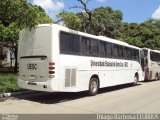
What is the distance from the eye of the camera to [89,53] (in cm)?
1450

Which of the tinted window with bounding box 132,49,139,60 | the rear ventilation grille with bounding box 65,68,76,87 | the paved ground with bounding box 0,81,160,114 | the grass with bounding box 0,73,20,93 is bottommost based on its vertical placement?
the paved ground with bounding box 0,81,160,114

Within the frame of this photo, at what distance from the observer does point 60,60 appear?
12.3m

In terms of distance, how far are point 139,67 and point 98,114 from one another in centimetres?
1235

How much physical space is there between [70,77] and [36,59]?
1.59 meters

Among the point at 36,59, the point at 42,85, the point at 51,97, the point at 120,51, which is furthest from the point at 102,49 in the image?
the point at 42,85

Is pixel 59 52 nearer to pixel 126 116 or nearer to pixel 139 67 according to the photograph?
pixel 126 116

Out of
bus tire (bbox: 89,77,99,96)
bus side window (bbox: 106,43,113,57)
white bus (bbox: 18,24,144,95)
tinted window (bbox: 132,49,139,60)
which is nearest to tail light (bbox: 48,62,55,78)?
white bus (bbox: 18,24,144,95)

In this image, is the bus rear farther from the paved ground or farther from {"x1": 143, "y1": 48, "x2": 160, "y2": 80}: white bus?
{"x1": 143, "y1": 48, "x2": 160, "y2": 80}: white bus

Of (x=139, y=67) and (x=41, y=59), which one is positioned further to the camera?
(x=139, y=67)

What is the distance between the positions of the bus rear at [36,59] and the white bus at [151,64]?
12579 mm

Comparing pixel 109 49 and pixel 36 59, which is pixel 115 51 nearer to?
pixel 109 49

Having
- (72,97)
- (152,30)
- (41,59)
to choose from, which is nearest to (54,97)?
(72,97)

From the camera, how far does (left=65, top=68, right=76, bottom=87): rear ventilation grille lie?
12656mm

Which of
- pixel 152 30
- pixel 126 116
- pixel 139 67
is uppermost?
pixel 152 30
